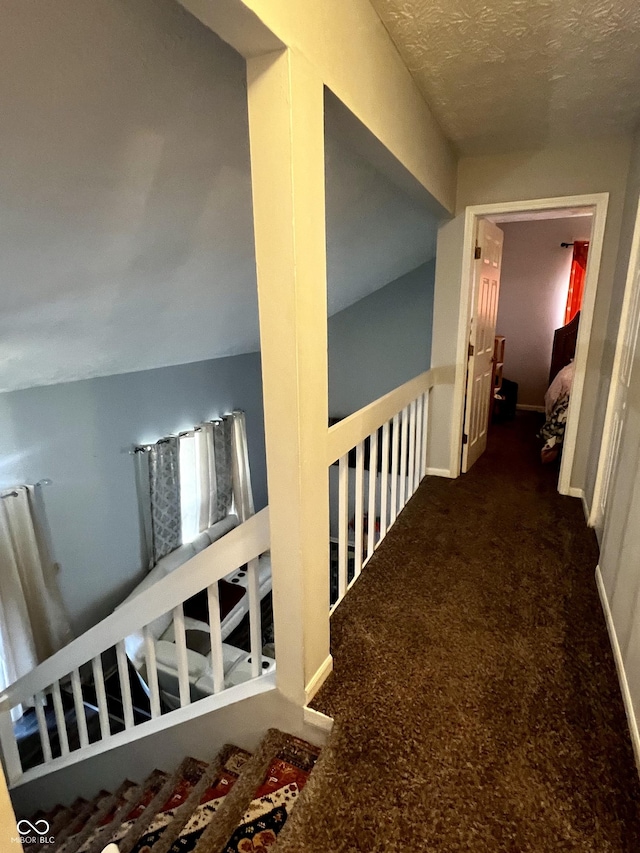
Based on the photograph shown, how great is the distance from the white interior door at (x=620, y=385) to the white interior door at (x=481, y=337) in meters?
0.96

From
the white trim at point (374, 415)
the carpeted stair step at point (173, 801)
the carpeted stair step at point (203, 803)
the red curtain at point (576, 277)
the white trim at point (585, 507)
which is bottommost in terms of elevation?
the carpeted stair step at point (173, 801)

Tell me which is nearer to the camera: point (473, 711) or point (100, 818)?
point (473, 711)

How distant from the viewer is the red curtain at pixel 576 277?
5199 millimetres

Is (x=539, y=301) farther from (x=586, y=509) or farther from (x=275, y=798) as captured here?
(x=275, y=798)

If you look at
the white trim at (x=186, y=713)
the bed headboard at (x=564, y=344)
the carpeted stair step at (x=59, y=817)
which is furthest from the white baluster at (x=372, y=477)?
the bed headboard at (x=564, y=344)

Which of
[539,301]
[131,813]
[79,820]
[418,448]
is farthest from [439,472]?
Answer: [539,301]

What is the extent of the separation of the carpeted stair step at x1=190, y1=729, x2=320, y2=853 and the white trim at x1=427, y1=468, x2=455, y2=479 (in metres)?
2.15

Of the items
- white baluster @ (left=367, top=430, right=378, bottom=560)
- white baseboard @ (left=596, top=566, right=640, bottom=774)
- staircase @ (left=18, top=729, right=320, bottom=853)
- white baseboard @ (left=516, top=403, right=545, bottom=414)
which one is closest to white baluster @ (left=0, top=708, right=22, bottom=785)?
staircase @ (left=18, top=729, right=320, bottom=853)

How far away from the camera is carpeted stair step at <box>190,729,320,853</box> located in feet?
4.03

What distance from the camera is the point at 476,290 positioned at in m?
3.06

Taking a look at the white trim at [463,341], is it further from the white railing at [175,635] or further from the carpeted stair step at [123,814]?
the carpeted stair step at [123,814]

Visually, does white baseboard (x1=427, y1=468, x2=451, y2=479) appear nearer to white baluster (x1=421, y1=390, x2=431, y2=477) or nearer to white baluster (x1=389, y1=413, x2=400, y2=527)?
white baluster (x1=421, y1=390, x2=431, y2=477)

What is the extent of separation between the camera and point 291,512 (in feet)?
4.27

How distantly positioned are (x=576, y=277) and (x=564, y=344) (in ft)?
2.58
